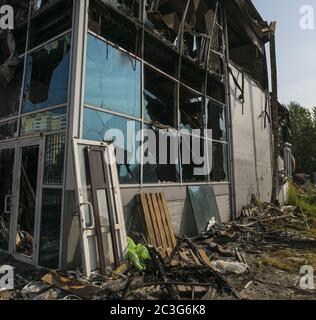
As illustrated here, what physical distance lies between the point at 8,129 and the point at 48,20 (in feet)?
7.37

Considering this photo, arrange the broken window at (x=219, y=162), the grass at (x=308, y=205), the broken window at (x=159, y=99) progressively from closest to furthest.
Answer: the broken window at (x=159, y=99) → the grass at (x=308, y=205) → the broken window at (x=219, y=162)

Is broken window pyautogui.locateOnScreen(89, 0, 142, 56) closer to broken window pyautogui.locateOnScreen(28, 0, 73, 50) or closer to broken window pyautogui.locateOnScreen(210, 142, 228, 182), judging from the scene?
broken window pyautogui.locateOnScreen(28, 0, 73, 50)

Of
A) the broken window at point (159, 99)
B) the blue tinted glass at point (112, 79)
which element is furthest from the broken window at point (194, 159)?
the blue tinted glass at point (112, 79)

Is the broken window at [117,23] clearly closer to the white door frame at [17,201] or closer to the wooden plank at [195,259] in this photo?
the white door frame at [17,201]

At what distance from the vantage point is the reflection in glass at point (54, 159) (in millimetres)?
4580

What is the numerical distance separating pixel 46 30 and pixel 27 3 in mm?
1042

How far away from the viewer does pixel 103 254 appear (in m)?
4.21

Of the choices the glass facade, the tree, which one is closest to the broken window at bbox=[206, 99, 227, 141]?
the glass facade

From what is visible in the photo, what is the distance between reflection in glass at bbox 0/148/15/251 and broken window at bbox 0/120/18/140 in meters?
0.30

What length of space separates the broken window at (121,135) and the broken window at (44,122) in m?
0.38

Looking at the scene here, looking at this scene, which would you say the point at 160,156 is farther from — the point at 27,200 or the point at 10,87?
the point at 10,87

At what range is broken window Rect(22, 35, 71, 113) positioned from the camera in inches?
192
